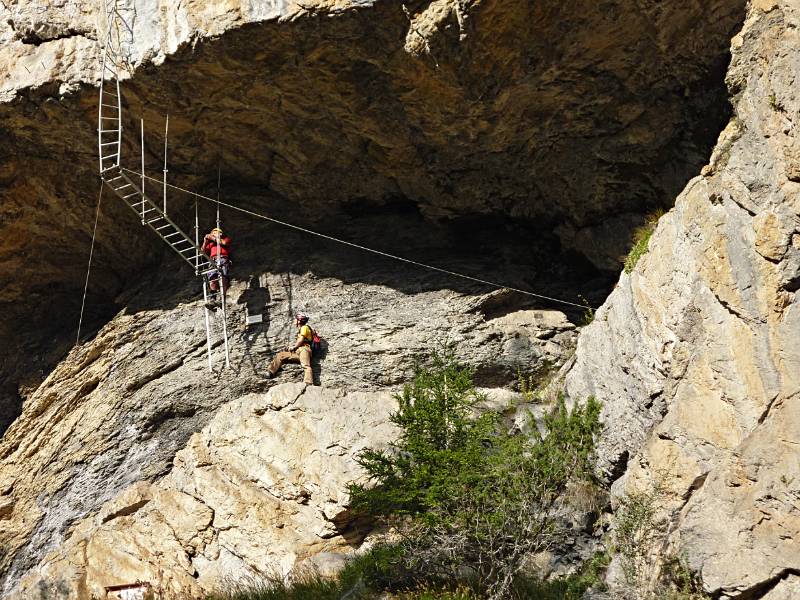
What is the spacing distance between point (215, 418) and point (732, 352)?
8.15 meters

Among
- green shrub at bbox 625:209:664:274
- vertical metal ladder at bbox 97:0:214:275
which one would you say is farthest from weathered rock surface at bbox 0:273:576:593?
green shrub at bbox 625:209:664:274

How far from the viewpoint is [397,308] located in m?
14.6

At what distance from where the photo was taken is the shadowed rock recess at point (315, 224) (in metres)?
11.7

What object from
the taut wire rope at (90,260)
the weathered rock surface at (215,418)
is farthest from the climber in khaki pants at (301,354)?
the taut wire rope at (90,260)

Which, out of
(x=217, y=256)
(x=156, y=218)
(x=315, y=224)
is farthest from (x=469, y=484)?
(x=156, y=218)

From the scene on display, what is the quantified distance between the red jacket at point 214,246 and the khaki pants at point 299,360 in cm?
204

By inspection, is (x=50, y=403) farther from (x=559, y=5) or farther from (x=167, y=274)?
(x=559, y=5)

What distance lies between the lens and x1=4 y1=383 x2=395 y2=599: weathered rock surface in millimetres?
12367

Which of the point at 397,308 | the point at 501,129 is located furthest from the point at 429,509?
the point at 501,129

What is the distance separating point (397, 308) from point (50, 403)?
265 inches

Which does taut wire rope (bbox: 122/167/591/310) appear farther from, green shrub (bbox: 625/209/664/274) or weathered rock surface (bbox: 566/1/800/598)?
weathered rock surface (bbox: 566/1/800/598)

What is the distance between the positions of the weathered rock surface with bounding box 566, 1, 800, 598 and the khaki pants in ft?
15.8

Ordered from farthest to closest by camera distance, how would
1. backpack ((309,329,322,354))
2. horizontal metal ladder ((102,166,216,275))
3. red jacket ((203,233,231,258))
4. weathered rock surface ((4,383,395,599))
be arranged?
1. red jacket ((203,233,231,258))
2. horizontal metal ladder ((102,166,216,275))
3. backpack ((309,329,322,354))
4. weathered rock surface ((4,383,395,599))

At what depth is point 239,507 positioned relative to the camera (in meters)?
12.8
